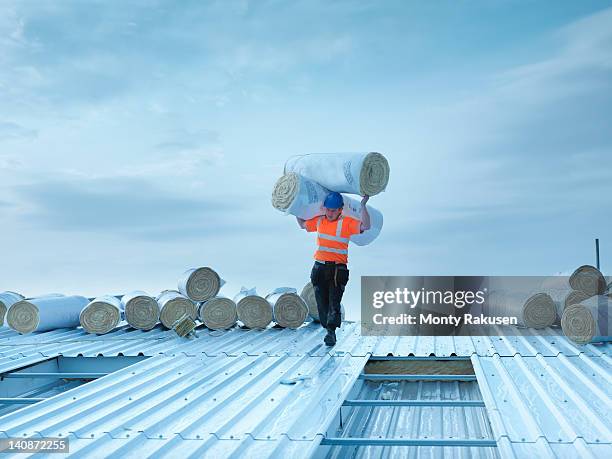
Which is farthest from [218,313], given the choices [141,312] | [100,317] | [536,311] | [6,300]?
[536,311]

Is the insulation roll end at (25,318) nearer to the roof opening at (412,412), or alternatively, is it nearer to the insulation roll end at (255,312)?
the insulation roll end at (255,312)

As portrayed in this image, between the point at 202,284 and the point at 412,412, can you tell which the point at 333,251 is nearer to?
the point at 202,284

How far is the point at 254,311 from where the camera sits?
11.4m

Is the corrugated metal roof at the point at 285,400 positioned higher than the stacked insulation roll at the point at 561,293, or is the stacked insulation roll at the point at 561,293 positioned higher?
the stacked insulation roll at the point at 561,293

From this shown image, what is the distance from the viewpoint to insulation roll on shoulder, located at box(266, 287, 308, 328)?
37.2 ft

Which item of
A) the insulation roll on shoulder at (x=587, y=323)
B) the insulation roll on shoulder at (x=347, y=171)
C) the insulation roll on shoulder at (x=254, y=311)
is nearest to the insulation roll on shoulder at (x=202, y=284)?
the insulation roll on shoulder at (x=254, y=311)

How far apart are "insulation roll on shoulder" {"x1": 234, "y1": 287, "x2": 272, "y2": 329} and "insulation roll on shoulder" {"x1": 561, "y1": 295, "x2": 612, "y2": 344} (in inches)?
172

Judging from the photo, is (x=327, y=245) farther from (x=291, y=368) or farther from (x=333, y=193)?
(x=291, y=368)

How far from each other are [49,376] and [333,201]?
13.6 ft

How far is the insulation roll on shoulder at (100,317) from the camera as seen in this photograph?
11328 mm

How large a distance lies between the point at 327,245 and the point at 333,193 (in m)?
0.71

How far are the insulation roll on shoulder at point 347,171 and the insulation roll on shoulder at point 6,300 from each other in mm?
5890

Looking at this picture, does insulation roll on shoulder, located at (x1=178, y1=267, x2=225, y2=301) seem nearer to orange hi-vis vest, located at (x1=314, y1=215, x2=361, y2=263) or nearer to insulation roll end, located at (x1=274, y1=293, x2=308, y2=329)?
insulation roll end, located at (x1=274, y1=293, x2=308, y2=329)

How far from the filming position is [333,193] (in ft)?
32.4
